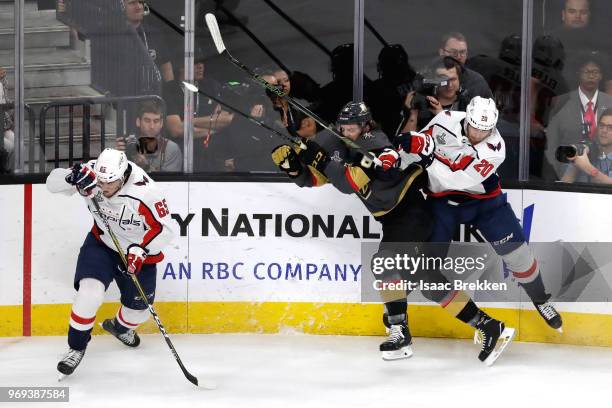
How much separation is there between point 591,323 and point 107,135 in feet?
8.42

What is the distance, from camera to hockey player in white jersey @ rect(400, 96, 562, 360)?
599 cm

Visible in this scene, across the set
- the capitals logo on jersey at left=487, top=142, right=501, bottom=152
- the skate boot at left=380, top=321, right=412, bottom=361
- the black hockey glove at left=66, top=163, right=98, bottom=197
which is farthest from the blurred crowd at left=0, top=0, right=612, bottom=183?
the skate boot at left=380, top=321, right=412, bottom=361

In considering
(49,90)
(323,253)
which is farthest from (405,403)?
(49,90)

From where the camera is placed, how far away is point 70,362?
18.6 ft

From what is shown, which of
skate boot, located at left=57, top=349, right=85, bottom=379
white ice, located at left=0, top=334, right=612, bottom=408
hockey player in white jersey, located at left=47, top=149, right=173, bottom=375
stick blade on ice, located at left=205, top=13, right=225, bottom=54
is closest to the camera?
white ice, located at left=0, top=334, right=612, bottom=408

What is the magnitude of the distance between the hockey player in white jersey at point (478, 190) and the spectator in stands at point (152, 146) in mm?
1311

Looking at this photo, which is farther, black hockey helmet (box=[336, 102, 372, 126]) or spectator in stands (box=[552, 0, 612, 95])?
spectator in stands (box=[552, 0, 612, 95])

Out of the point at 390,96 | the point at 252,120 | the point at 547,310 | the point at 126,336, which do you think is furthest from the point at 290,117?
the point at 547,310

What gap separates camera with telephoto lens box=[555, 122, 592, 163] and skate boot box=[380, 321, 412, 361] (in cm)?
117

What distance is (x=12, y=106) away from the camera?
6465 millimetres

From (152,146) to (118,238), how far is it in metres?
0.66

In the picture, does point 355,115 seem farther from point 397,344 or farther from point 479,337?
point 479,337

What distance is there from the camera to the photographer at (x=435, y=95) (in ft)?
21.3

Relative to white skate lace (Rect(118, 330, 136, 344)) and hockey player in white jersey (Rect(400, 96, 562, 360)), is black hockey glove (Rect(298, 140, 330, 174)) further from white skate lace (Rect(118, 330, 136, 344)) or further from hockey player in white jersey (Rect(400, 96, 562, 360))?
white skate lace (Rect(118, 330, 136, 344))
